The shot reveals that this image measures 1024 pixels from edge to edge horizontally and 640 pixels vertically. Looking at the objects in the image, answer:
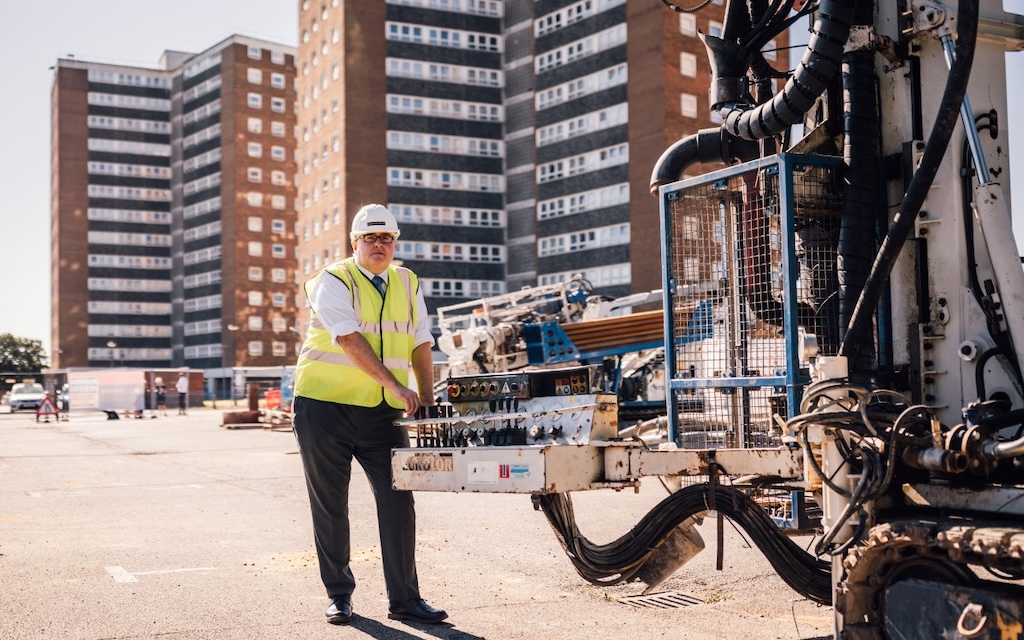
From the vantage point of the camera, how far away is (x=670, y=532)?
537 cm

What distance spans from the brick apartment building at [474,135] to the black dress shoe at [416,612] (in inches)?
2670

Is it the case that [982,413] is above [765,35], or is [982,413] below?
below

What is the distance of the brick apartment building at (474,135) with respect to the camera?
7625 centimetres

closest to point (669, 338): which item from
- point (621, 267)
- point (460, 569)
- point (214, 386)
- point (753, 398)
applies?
point (753, 398)

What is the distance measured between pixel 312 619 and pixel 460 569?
1808 mm

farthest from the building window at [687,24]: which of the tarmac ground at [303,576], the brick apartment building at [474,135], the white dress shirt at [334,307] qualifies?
the white dress shirt at [334,307]

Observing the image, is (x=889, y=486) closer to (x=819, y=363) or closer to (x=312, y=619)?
(x=819, y=363)

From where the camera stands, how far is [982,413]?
4.23 meters

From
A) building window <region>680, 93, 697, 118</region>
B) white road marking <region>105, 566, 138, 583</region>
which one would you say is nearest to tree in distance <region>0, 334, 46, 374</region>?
building window <region>680, 93, 697, 118</region>

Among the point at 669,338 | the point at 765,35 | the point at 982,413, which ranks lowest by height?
the point at 982,413

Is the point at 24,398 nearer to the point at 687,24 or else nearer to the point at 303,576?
the point at 687,24

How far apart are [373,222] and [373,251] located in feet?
0.57

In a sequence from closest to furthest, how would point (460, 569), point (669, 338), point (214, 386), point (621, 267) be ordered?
1. point (669, 338)
2. point (460, 569)
3. point (621, 267)
4. point (214, 386)

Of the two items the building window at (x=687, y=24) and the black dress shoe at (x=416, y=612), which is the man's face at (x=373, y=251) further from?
the building window at (x=687, y=24)
